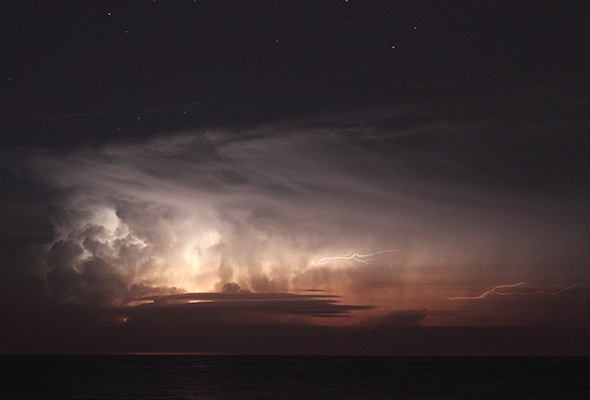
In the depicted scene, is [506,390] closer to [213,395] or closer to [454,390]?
[454,390]

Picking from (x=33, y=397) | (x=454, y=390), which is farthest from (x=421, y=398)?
(x=33, y=397)

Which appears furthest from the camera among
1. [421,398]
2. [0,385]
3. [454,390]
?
[0,385]

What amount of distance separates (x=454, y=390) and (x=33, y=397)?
57476 mm

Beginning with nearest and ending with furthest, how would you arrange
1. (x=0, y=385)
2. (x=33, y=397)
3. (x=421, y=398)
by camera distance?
(x=421, y=398) → (x=33, y=397) → (x=0, y=385)

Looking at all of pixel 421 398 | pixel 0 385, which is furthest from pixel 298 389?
pixel 0 385

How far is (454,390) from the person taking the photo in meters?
85.8

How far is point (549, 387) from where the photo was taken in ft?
313

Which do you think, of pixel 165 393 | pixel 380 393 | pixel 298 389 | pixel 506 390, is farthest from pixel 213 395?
pixel 506 390

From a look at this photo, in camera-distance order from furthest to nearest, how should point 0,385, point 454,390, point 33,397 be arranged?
point 0,385
point 454,390
point 33,397

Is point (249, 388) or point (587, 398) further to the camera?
point (249, 388)

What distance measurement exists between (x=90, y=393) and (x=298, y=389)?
2914cm

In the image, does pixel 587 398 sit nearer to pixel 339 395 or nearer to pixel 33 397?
pixel 339 395

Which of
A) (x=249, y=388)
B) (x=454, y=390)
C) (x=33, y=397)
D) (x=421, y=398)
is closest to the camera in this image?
(x=421, y=398)

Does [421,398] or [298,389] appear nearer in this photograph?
[421,398]
